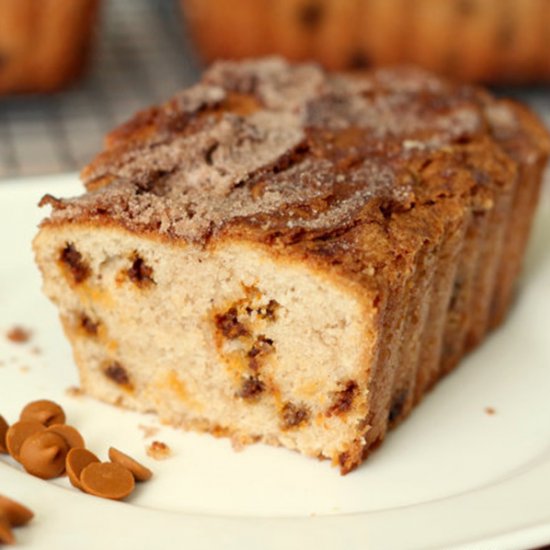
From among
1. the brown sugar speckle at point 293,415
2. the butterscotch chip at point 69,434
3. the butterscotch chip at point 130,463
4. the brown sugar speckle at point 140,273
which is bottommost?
the brown sugar speckle at point 293,415

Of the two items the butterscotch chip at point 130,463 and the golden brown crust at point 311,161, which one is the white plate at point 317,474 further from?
the golden brown crust at point 311,161

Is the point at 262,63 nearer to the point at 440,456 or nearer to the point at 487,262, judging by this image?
the point at 487,262

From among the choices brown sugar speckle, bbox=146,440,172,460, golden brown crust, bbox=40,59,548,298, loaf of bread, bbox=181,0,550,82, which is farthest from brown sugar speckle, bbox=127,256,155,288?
loaf of bread, bbox=181,0,550,82

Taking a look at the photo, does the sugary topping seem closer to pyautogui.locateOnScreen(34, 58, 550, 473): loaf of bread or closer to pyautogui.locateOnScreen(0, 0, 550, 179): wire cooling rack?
pyautogui.locateOnScreen(34, 58, 550, 473): loaf of bread

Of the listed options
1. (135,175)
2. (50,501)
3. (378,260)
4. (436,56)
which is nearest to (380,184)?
(378,260)

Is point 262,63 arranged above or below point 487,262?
above

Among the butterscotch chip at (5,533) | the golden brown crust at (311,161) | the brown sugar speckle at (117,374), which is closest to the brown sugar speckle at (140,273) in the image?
the golden brown crust at (311,161)

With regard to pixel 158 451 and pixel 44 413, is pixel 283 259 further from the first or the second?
pixel 44 413
